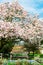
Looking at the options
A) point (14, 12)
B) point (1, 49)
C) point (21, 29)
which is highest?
point (14, 12)

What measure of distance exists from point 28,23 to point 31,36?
5.42ft

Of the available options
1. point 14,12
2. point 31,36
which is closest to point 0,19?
point 14,12

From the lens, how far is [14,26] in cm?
2888

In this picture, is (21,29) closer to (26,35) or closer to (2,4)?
(26,35)

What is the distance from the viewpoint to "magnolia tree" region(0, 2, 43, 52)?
28172mm

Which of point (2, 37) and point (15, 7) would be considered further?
point (15, 7)

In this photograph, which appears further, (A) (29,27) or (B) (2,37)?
(A) (29,27)

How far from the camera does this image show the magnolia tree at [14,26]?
2817 centimetres

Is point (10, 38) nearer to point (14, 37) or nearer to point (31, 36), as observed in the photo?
point (14, 37)

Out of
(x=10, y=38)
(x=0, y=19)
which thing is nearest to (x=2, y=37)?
(x=10, y=38)

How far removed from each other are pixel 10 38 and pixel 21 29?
1845mm

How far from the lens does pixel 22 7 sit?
31219mm

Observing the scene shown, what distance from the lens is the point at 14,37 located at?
1145 inches

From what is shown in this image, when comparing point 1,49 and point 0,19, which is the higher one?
point 0,19
